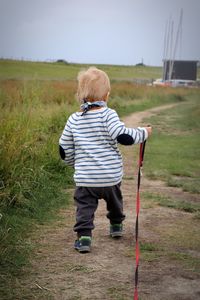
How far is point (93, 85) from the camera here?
4156mm

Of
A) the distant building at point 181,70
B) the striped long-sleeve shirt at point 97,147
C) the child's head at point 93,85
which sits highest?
the child's head at point 93,85

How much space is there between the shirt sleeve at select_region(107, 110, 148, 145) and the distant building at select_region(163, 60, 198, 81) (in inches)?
2446

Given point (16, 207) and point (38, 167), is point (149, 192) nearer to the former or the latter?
point (38, 167)

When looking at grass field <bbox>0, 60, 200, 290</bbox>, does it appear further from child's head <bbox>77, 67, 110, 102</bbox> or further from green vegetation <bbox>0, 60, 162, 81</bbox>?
child's head <bbox>77, 67, 110, 102</bbox>

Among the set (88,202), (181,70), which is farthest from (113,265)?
(181,70)

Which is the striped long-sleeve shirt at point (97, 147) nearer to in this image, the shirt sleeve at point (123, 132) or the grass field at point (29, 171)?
the shirt sleeve at point (123, 132)

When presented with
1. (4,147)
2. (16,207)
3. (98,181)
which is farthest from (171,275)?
(4,147)

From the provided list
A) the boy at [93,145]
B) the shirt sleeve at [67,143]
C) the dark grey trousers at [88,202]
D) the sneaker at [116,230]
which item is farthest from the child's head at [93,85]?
the sneaker at [116,230]

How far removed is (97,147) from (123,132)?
27cm

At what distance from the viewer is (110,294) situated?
3.21 metres

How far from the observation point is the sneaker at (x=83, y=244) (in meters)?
4.02

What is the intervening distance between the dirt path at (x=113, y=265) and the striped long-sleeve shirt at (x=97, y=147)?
56 centimetres

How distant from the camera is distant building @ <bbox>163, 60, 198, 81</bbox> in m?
65.7

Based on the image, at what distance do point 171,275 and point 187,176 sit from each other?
3.94 meters
